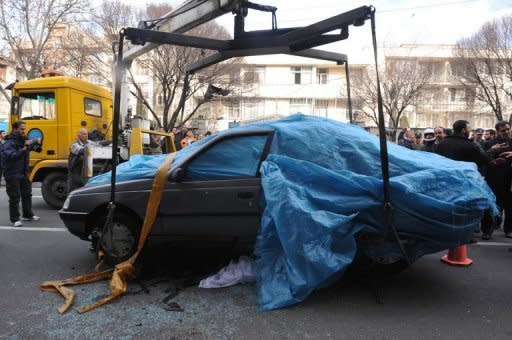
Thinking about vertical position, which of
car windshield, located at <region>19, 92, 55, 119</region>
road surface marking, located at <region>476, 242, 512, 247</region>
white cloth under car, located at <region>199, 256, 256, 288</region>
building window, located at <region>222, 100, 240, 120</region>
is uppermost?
building window, located at <region>222, 100, 240, 120</region>

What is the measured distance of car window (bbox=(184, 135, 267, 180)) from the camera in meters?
3.88

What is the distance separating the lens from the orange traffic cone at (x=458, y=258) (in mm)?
4527

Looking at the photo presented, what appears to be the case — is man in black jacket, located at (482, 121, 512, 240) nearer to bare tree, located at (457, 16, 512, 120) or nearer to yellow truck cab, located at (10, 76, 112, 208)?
yellow truck cab, located at (10, 76, 112, 208)

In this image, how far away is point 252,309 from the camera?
329 cm

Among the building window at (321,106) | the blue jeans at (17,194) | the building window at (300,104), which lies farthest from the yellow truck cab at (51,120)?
the building window at (321,106)

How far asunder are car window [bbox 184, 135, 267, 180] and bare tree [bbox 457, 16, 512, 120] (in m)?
20.6

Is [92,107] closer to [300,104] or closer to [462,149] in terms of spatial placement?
[462,149]

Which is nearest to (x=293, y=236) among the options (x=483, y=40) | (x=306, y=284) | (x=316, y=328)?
(x=306, y=284)

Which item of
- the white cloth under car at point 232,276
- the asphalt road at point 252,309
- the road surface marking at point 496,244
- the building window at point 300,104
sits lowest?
the road surface marking at point 496,244

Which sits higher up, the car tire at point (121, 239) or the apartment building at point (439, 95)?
the apartment building at point (439, 95)

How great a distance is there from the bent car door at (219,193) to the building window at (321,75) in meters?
31.6

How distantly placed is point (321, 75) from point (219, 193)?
32370mm

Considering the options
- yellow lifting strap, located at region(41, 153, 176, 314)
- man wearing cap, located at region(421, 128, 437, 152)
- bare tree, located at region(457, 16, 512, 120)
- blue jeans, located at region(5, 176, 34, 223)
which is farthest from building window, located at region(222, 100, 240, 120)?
yellow lifting strap, located at region(41, 153, 176, 314)

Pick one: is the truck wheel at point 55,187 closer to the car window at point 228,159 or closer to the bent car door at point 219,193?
the bent car door at point 219,193
